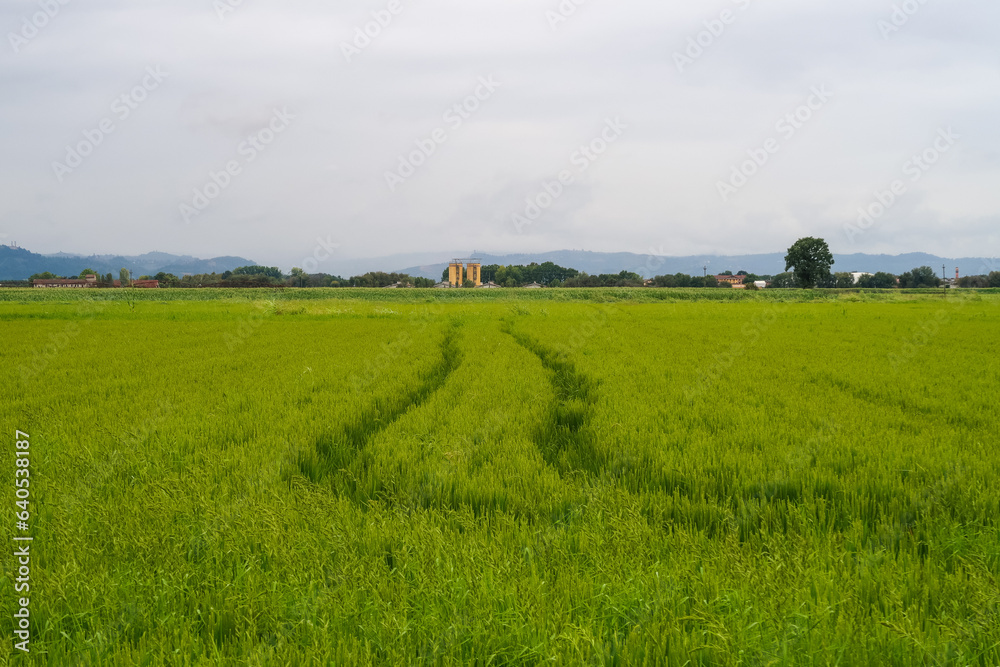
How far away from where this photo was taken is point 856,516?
407cm

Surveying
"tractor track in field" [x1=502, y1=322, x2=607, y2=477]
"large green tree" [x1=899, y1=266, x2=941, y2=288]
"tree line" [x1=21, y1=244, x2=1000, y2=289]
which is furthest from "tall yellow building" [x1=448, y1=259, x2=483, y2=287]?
"tractor track in field" [x1=502, y1=322, x2=607, y2=477]

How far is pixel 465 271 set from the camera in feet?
605

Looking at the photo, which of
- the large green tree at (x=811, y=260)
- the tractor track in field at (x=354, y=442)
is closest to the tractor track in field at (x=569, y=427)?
the tractor track in field at (x=354, y=442)

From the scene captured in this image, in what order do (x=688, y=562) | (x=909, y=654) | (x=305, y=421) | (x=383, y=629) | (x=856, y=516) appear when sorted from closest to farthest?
(x=909, y=654) → (x=383, y=629) → (x=688, y=562) → (x=856, y=516) → (x=305, y=421)

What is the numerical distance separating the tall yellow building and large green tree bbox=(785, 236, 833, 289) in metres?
97.7

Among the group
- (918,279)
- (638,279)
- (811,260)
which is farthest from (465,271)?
(918,279)

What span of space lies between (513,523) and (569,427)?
12.9 feet

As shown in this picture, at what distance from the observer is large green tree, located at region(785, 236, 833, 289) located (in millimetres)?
87500

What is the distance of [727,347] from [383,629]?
49.1 feet

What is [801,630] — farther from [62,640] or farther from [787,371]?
[787,371]

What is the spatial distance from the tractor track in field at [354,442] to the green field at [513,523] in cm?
5

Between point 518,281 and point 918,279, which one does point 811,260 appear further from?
point 518,281

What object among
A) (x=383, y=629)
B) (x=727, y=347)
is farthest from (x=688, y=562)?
(x=727, y=347)

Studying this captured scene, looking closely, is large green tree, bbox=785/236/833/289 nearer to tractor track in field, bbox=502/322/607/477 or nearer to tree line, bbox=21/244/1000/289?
tree line, bbox=21/244/1000/289
